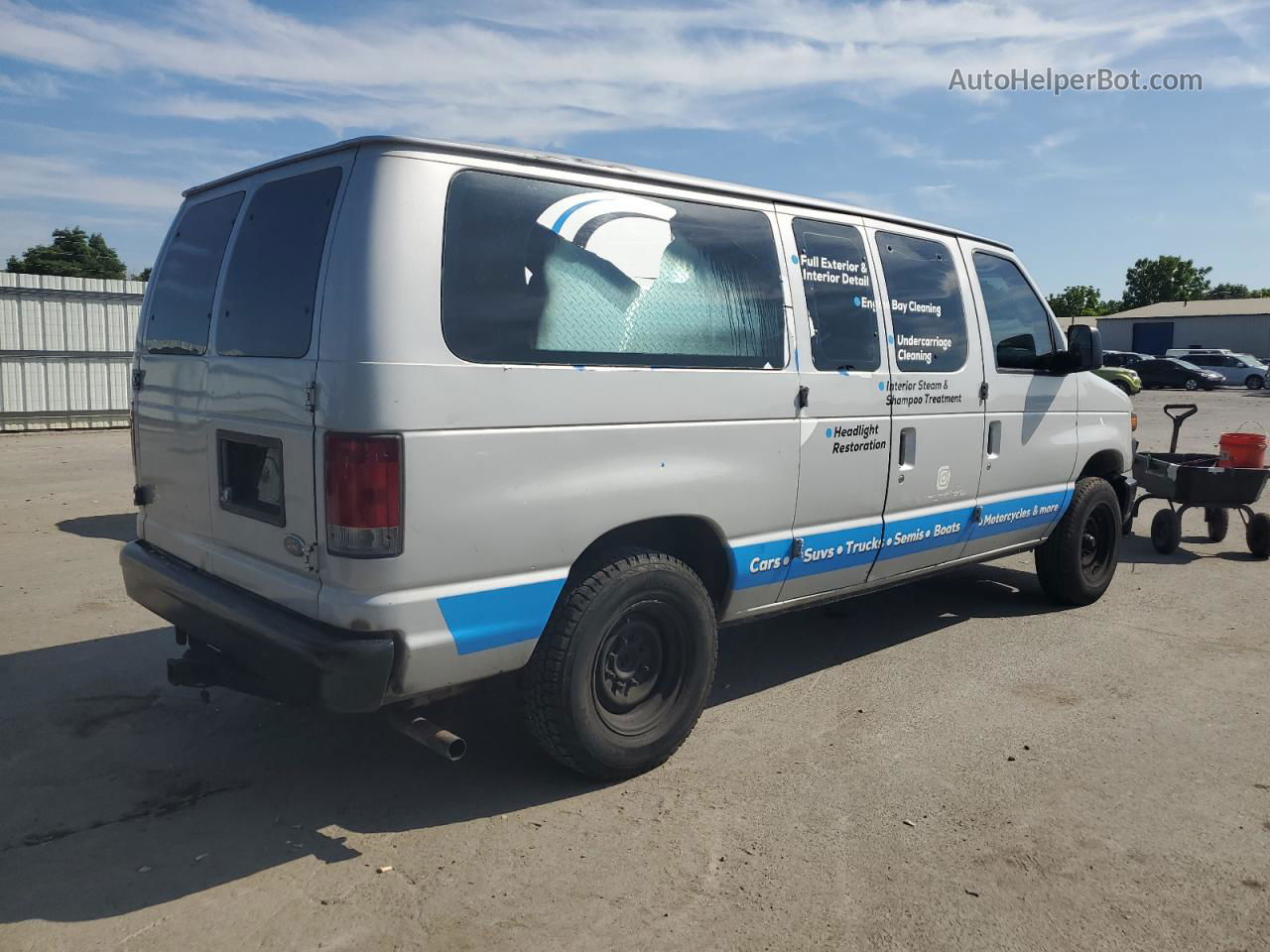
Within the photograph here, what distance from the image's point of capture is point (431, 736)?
3.34 metres

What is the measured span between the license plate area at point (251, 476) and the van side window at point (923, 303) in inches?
115

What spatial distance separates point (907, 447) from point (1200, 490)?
4.55m

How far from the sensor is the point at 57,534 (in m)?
8.16

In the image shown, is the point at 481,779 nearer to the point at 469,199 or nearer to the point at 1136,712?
the point at 469,199

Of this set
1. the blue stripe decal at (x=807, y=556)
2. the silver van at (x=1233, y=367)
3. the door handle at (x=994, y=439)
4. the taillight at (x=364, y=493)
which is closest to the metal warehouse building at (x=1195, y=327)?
the silver van at (x=1233, y=367)

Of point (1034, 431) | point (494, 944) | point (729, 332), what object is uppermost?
point (729, 332)

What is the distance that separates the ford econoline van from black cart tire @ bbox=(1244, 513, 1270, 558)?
4725 millimetres

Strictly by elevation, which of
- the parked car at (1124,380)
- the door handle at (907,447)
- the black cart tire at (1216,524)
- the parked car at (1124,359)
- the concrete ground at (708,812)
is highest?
the parked car at (1124,359)

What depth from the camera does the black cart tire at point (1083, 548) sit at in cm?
625

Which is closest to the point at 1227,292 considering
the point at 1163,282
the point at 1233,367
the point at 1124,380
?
the point at 1163,282

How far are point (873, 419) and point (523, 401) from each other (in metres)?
1.98

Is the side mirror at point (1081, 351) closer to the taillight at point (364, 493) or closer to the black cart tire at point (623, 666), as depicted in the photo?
the black cart tire at point (623, 666)

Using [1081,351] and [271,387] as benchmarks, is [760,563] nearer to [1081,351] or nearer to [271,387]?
[271,387]

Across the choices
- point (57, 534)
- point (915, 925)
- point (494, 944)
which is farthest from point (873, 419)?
point (57, 534)
